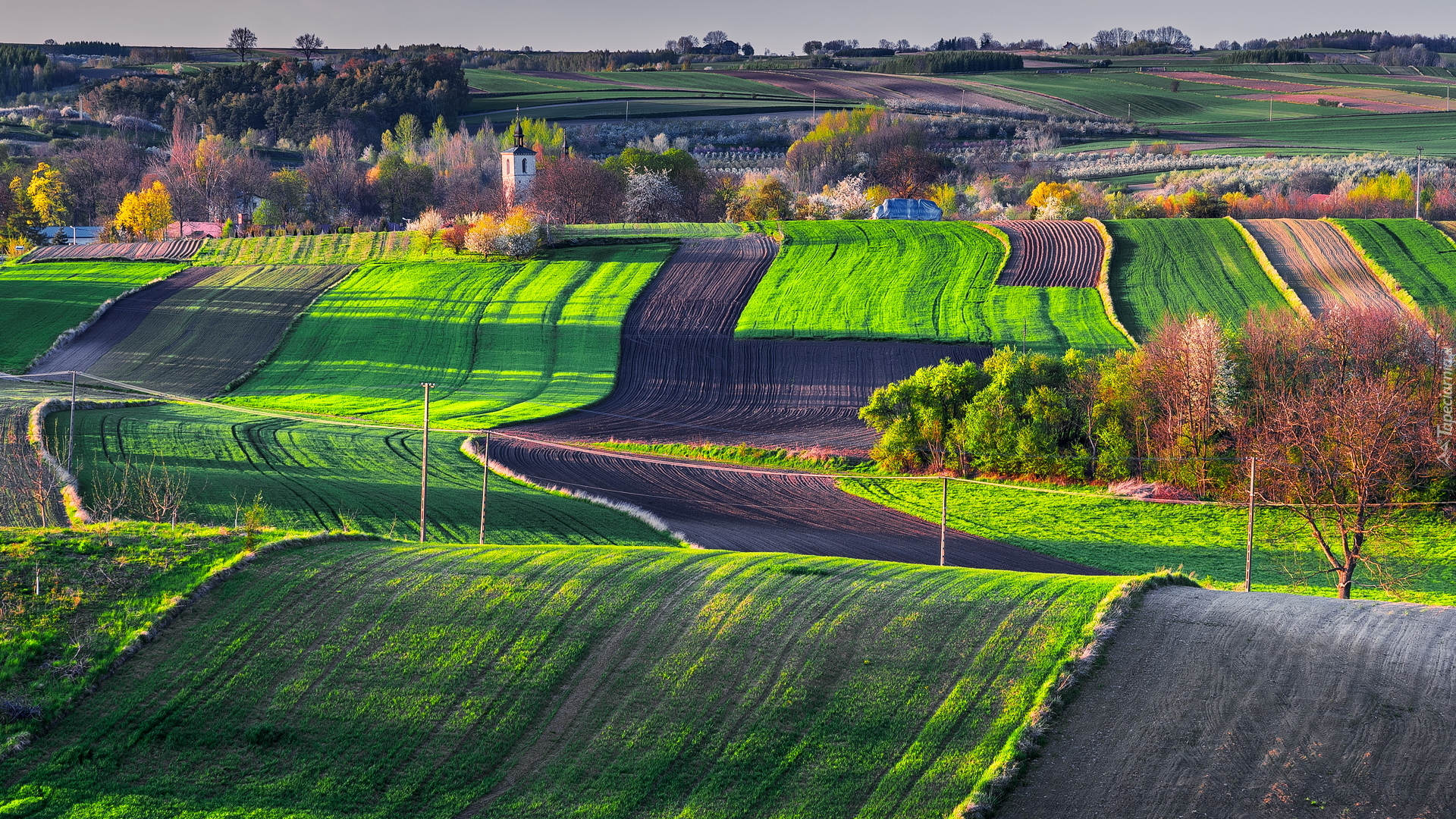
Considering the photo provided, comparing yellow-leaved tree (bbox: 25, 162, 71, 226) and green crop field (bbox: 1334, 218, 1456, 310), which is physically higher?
yellow-leaved tree (bbox: 25, 162, 71, 226)

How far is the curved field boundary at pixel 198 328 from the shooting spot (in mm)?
66438

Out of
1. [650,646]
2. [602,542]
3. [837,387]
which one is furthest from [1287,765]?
[837,387]

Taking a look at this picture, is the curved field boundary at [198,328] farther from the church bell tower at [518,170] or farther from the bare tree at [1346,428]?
the bare tree at [1346,428]

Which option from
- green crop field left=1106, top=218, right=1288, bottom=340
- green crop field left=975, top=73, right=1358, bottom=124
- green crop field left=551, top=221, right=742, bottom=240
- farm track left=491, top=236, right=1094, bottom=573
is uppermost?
green crop field left=975, top=73, right=1358, bottom=124

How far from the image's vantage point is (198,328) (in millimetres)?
74750

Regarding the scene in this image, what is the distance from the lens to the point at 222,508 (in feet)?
105

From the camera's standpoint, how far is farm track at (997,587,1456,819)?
15578 millimetres

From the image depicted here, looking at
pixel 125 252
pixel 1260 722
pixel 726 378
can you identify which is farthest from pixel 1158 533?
pixel 125 252

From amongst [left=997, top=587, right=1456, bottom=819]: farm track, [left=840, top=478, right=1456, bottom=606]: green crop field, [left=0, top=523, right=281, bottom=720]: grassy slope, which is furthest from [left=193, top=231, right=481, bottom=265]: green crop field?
[left=997, top=587, right=1456, bottom=819]: farm track

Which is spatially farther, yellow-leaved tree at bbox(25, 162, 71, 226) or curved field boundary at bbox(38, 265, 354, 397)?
yellow-leaved tree at bbox(25, 162, 71, 226)

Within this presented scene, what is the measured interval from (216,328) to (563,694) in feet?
209

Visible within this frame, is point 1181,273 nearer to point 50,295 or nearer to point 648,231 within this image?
point 648,231

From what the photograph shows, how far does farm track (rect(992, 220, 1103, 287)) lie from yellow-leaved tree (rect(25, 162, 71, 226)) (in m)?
89.5

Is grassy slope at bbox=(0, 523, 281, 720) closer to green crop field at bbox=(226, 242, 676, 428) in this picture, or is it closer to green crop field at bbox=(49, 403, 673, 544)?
green crop field at bbox=(49, 403, 673, 544)
